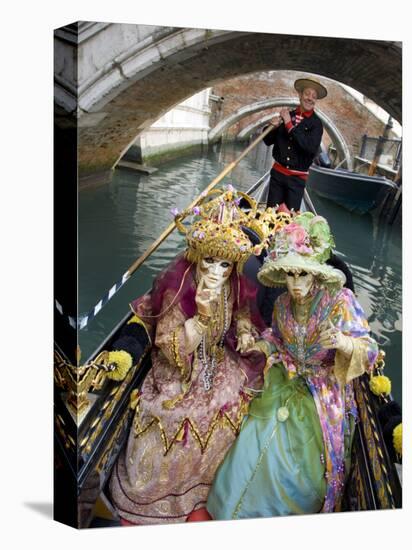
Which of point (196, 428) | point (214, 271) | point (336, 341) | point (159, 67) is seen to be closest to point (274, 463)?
point (196, 428)

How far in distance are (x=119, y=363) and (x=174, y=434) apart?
0.45 metres

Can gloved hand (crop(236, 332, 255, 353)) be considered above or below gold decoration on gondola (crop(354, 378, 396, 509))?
above

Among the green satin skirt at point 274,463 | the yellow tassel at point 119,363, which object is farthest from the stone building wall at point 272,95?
the green satin skirt at point 274,463

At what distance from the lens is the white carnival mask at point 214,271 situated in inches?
121

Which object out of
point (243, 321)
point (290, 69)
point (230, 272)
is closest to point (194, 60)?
point (290, 69)

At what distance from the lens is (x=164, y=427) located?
3193mm

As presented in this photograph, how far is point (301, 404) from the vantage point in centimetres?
324

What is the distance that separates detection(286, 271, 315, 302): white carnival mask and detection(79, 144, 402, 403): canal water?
482mm

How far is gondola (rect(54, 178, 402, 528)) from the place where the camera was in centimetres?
304

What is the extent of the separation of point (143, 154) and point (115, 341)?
39.8 inches

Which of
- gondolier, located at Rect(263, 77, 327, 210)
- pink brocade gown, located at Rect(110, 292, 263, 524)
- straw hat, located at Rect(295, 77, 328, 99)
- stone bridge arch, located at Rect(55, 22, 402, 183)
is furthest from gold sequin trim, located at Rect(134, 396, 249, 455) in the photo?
straw hat, located at Rect(295, 77, 328, 99)

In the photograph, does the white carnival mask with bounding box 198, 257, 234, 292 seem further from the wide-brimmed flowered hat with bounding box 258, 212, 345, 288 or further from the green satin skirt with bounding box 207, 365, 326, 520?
the green satin skirt with bounding box 207, 365, 326, 520

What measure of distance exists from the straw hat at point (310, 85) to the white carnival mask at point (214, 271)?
104 cm

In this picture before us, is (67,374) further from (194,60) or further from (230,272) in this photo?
(194,60)
